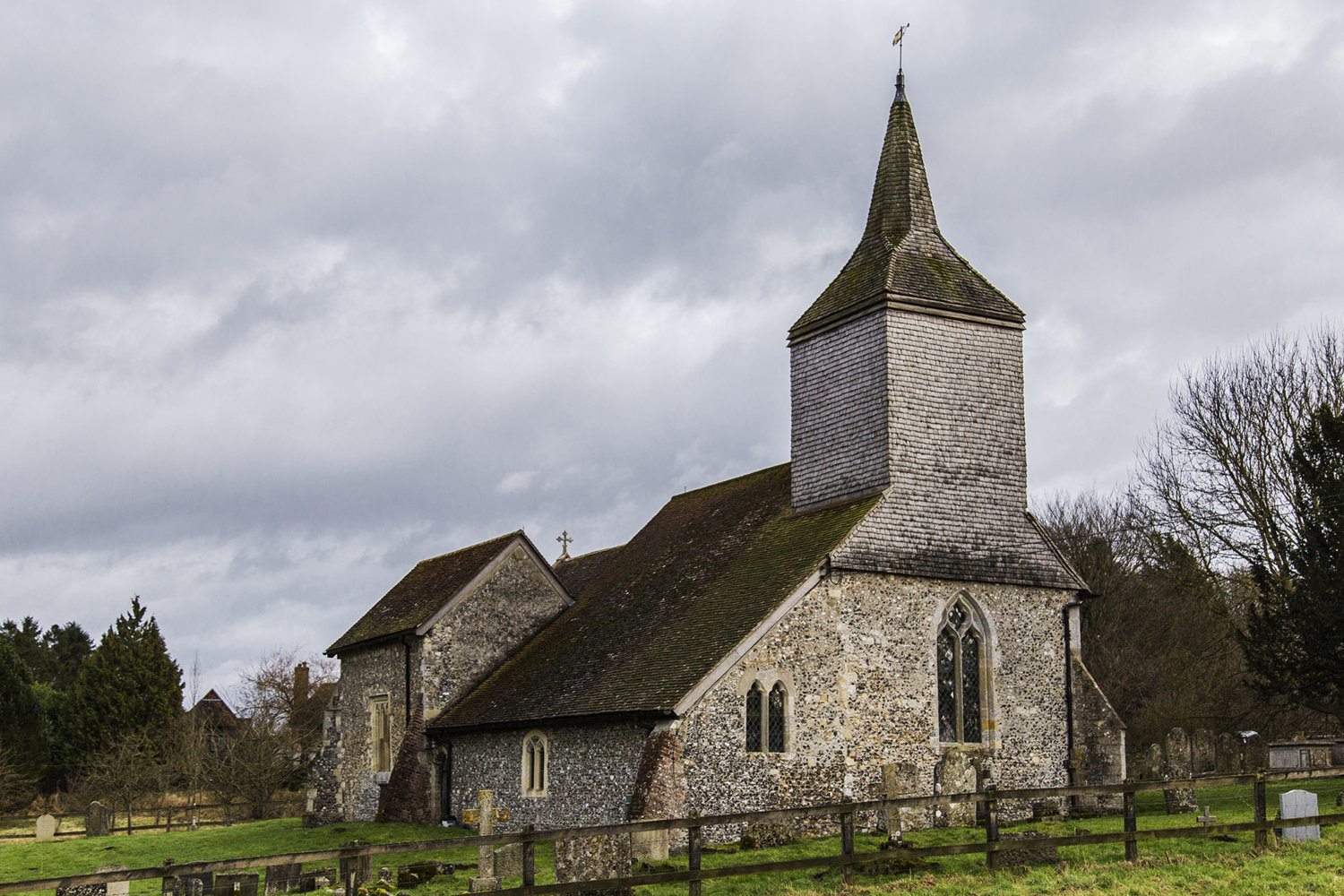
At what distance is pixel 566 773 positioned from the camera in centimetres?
2188

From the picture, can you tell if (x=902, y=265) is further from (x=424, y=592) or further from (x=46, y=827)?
(x=46, y=827)

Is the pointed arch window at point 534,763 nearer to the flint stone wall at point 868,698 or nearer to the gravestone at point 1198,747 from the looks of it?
the flint stone wall at point 868,698

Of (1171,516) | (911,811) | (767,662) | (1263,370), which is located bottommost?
(911,811)

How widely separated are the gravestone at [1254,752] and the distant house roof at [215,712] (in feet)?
127

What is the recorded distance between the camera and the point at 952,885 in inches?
525

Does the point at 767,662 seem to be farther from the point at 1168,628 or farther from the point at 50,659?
the point at 50,659

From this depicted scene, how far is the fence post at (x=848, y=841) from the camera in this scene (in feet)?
44.6

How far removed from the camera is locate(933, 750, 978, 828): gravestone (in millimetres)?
18219

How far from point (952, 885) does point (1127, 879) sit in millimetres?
1799

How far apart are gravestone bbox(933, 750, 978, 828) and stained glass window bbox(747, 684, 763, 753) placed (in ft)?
9.30

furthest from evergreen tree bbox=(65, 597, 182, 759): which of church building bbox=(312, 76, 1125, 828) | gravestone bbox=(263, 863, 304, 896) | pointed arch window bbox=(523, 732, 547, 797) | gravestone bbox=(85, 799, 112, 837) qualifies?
Result: gravestone bbox=(263, 863, 304, 896)

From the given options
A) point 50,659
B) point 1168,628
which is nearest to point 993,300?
point 1168,628

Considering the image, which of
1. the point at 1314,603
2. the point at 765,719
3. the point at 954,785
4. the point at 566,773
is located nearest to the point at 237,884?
the point at 566,773

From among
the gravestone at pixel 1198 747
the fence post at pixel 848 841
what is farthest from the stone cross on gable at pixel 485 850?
the gravestone at pixel 1198 747
